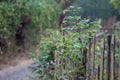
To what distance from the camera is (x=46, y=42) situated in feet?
15.6

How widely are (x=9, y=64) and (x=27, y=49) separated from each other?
4.39ft

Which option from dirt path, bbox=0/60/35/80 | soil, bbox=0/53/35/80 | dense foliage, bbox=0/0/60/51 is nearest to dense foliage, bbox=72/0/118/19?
dense foliage, bbox=0/0/60/51

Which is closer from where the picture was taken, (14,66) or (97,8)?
(14,66)

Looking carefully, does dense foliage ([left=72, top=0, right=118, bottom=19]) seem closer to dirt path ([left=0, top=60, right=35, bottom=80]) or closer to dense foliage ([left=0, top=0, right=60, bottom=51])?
dense foliage ([left=0, top=0, right=60, bottom=51])

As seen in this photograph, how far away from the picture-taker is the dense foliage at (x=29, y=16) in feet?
28.7

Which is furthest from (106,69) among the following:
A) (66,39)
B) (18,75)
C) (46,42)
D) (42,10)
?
(42,10)

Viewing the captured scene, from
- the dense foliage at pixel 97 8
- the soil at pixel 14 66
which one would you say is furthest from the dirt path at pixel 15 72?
the dense foliage at pixel 97 8

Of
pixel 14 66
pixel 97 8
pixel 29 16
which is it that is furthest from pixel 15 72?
pixel 97 8


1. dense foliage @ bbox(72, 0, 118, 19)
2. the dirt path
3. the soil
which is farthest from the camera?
dense foliage @ bbox(72, 0, 118, 19)

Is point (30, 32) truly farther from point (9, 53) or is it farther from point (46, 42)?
point (46, 42)

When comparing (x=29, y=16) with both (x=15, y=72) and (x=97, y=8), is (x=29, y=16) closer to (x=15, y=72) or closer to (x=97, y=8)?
(x=15, y=72)

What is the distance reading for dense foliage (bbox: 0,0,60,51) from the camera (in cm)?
876

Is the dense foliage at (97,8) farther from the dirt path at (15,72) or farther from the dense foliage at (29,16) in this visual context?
the dirt path at (15,72)

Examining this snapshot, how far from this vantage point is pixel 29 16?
31.9ft
